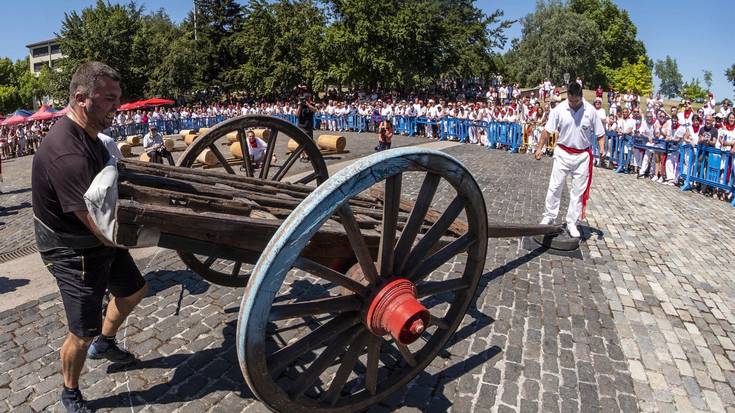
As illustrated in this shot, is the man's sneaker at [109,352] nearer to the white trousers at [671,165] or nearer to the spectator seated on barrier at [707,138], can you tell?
the spectator seated on barrier at [707,138]

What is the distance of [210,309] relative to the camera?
4.19m

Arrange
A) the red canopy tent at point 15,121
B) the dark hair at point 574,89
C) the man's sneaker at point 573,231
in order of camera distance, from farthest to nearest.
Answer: the red canopy tent at point 15,121 < the man's sneaker at point 573,231 < the dark hair at point 574,89

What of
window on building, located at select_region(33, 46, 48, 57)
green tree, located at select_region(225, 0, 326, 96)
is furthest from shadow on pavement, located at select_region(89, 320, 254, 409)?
window on building, located at select_region(33, 46, 48, 57)

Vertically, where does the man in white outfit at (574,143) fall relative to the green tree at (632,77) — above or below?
below

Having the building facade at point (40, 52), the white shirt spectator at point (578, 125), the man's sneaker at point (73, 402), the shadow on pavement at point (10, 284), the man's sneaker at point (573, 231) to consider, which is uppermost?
the building facade at point (40, 52)

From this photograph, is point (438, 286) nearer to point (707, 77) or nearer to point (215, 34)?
point (215, 34)

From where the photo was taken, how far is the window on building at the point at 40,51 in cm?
10100

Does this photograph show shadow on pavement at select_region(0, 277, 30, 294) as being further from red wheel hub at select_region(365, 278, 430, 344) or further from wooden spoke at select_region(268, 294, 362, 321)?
red wheel hub at select_region(365, 278, 430, 344)

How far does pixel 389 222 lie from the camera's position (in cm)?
237

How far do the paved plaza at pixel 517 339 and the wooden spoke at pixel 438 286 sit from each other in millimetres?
763

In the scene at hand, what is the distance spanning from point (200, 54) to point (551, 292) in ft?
149

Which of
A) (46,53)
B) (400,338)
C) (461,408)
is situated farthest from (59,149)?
(46,53)

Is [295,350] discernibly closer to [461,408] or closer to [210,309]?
[461,408]

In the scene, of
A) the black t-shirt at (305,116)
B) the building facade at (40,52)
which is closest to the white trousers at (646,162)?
the black t-shirt at (305,116)
